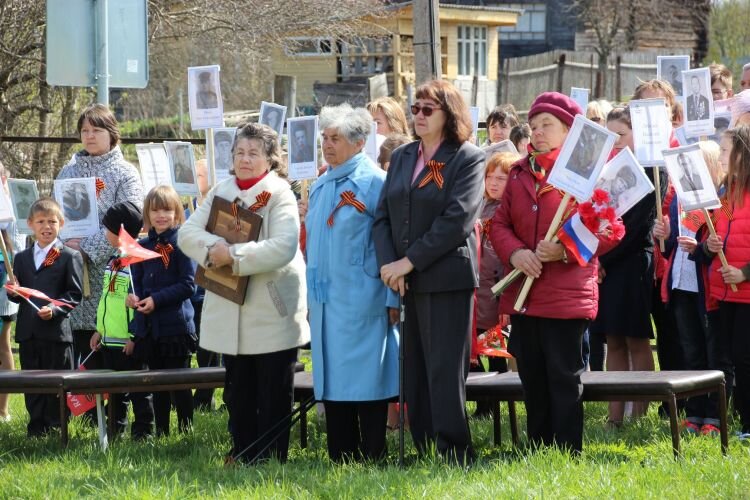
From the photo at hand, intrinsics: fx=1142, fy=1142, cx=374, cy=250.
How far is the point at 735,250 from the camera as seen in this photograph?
650 centimetres

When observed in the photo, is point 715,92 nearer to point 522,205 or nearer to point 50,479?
point 522,205

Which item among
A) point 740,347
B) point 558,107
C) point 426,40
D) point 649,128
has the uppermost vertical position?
point 426,40

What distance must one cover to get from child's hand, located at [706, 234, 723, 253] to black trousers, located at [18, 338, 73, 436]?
429 centimetres

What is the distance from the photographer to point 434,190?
19.4 ft

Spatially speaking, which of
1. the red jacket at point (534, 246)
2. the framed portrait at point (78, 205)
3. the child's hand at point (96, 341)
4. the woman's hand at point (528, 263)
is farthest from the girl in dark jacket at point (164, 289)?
the woman's hand at point (528, 263)

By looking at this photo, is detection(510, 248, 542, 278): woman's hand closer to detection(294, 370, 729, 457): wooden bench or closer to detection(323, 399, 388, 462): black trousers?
detection(294, 370, 729, 457): wooden bench

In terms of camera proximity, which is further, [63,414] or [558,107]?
[63,414]

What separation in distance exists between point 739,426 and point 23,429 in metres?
4.73

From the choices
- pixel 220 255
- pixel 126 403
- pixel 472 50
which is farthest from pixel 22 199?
pixel 472 50

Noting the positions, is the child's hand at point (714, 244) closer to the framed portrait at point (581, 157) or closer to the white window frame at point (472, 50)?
the framed portrait at point (581, 157)

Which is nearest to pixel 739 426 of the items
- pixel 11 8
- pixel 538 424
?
pixel 538 424

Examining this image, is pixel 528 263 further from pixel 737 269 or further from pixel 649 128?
pixel 649 128

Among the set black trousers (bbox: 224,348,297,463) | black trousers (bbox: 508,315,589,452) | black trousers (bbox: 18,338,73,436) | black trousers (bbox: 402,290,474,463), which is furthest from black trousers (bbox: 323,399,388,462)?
black trousers (bbox: 18,338,73,436)

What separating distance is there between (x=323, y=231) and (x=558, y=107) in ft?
4.69
